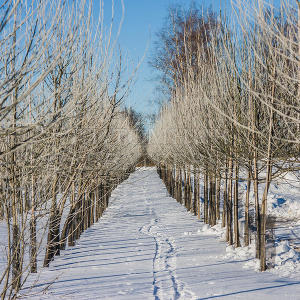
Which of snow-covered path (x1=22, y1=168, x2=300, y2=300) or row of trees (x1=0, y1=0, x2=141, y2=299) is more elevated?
row of trees (x1=0, y1=0, x2=141, y2=299)

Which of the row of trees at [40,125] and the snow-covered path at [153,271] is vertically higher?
the row of trees at [40,125]

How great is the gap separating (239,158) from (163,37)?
1434 centimetres

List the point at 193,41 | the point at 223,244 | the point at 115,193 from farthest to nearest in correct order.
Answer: the point at 115,193 < the point at 193,41 < the point at 223,244

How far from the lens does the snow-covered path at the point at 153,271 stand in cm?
585

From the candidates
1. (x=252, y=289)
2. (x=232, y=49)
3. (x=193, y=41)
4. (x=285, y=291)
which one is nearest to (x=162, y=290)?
(x=252, y=289)

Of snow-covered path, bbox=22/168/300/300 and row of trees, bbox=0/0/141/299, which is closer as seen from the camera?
row of trees, bbox=0/0/141/299

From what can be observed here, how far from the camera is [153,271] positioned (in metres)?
7.17

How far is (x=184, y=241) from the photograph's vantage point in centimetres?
994

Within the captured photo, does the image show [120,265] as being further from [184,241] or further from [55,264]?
[184,241]

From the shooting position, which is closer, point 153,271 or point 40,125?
point 40,125

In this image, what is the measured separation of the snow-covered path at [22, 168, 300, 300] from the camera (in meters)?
5.85

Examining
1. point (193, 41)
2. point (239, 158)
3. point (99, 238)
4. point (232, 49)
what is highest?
point (193, 41)

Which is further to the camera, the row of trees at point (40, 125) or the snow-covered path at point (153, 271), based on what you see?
the snow-covered path at point (153, 271)

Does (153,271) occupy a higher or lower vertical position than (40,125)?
lower
